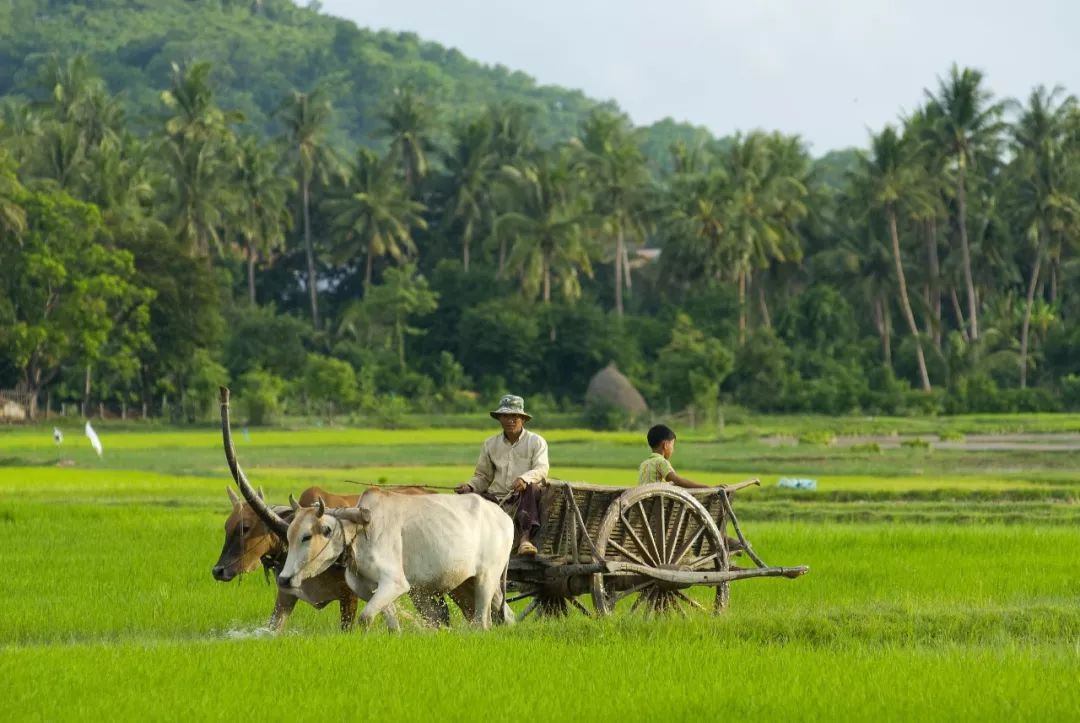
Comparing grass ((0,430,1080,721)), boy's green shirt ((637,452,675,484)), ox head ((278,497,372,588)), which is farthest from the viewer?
boy's green shirt ((637,452,675,484))

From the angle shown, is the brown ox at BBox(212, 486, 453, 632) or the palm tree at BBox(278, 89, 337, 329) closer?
the brown ox at BBox(212, 486, 453, 632)

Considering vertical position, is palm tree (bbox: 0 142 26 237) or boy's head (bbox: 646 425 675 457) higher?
palm tree (bbox: 0 142 26 237)

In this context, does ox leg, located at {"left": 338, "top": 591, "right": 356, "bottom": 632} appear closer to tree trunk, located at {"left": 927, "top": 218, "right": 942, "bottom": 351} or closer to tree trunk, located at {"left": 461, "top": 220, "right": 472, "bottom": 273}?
tree trunk, located at {"left": 927, "top": 218, "right": 942, "bottom": 351}

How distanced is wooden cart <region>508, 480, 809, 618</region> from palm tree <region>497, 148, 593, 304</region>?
44578mm

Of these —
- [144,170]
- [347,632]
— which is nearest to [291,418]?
[144,170]

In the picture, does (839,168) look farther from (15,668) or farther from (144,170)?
(15,668)

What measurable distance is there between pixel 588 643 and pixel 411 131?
55762 mm

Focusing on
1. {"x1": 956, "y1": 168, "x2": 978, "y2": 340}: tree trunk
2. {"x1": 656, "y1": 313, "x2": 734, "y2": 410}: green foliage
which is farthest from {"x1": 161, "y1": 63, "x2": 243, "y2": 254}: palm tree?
{"x1": 956, "y1": 168, "x2": 978, "y2": 340}: tree trunk

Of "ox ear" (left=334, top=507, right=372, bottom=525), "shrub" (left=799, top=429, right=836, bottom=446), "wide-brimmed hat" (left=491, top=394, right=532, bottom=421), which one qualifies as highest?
"wide-brimmed hat" (left=491, top=394, right=532, bottom=421)

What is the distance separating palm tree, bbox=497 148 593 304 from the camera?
5538 centimetres

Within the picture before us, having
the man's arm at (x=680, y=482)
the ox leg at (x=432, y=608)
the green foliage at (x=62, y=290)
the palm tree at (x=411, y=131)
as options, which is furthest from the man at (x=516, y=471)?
the palm tree at (x=411, y=131)

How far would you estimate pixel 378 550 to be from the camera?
9.32 metres

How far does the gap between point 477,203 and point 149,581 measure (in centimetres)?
5115

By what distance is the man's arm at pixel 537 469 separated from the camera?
993 centimetres
